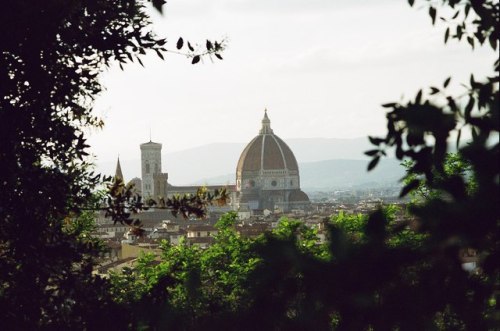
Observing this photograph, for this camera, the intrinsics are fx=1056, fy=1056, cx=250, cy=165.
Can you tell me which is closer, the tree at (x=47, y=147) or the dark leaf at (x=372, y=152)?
the dark leaf at (x=372, y=152)

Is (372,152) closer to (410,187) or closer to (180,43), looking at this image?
(410,187)

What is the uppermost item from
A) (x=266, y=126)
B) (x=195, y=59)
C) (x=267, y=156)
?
(x=266, y=126)

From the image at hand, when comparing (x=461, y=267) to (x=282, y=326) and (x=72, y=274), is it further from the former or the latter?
(x=72, y=274)

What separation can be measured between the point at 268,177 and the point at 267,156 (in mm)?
3587

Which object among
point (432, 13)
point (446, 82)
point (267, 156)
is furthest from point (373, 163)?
point (267, 156)

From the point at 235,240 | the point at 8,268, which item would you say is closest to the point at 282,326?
the point at 8,268

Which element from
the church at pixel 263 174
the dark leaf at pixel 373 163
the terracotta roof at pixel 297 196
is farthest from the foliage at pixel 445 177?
the church at pixel 263 174

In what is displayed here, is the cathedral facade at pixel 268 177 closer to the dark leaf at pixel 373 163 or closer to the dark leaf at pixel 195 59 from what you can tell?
the dark leaf at pixel 195 59

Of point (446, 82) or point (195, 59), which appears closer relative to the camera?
point (446, 82)

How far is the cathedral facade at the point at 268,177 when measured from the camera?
579 feet

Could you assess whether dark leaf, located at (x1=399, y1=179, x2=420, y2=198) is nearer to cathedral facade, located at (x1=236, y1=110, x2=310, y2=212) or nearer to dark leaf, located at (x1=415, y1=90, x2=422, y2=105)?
dark leaf, located at (x1=415, y1=90, x2=422, y2=105)

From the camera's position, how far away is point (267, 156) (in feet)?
581

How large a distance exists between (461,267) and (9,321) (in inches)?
136

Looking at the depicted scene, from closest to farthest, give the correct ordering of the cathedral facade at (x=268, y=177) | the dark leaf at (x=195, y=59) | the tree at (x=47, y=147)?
1. the tree at (x=47, y=147)
2. the dark leaf at (x=195, y=59)
3. the cathedral facade at (x=268, y=177)
